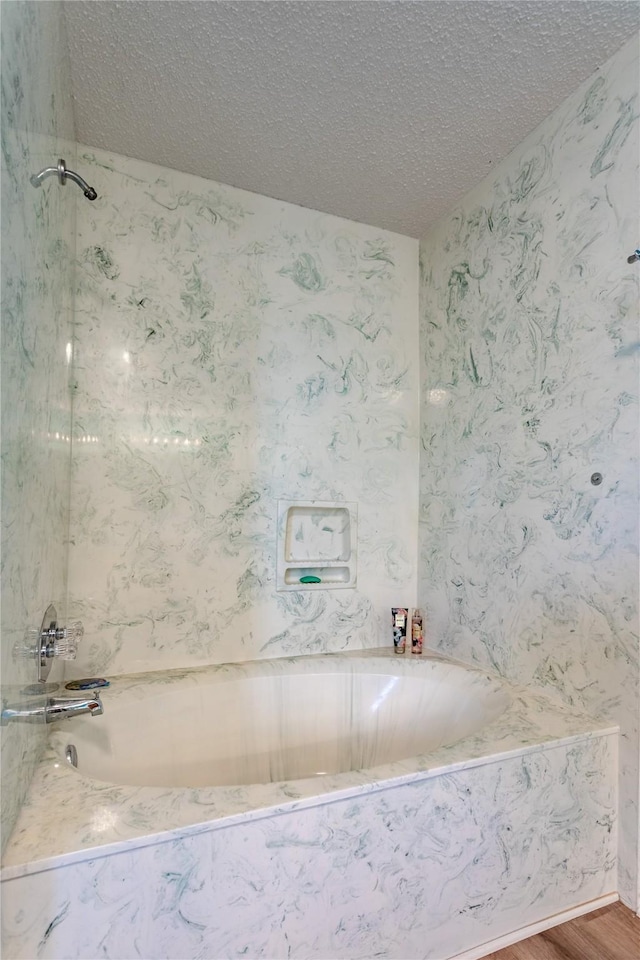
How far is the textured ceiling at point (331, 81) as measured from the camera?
49.0 inches

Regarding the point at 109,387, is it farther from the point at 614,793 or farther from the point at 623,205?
the point at 614,793

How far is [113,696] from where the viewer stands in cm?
148

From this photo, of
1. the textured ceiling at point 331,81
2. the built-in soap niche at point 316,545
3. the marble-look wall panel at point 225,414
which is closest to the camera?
the textured ceiling at point 331,81

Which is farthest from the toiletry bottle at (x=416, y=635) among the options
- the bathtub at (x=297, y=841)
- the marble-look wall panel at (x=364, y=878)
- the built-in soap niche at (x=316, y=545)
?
the marble-look wall panel at (x=364, y=878)

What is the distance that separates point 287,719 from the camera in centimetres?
172

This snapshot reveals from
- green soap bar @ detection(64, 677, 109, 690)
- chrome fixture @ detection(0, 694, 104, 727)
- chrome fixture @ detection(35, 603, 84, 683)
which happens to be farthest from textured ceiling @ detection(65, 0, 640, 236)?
green soap bar @ detection(64, 677, 109, 690)

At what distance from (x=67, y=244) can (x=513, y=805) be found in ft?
6.48

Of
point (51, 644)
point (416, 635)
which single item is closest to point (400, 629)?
point (416, 635)

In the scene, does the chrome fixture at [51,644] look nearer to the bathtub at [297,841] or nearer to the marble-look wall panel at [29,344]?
the marble-look wall panel at [29,344]

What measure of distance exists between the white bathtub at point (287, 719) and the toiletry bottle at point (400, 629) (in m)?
0.14

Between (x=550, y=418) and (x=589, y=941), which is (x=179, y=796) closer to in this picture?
(x=589, y=941)

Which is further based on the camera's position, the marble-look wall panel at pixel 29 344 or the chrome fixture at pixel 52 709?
the chrome fixture at pixel 52 709

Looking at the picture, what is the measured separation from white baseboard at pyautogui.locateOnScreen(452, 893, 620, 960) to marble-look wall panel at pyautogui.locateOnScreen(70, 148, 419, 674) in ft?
3.34

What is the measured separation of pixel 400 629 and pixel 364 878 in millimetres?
1103
